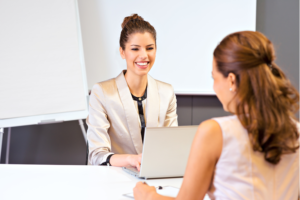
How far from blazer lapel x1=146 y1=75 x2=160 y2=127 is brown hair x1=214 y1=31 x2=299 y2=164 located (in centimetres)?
111

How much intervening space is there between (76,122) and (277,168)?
2374mm

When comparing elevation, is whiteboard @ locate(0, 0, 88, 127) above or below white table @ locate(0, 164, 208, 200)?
above

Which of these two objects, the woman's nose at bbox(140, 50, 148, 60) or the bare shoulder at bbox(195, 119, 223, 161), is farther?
the woman's nose at bbox(140, 50, 148, 60)

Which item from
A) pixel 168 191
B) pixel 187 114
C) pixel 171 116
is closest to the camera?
pixel 168 191

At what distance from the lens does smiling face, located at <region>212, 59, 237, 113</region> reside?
2.52 ft

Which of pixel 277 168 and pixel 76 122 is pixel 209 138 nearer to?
pixel 277 168

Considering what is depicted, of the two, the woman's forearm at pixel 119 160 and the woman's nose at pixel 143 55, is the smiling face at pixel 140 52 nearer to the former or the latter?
the woman's nose at pixel 143 55

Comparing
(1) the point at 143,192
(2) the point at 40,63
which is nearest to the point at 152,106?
(1) the point at 143,192

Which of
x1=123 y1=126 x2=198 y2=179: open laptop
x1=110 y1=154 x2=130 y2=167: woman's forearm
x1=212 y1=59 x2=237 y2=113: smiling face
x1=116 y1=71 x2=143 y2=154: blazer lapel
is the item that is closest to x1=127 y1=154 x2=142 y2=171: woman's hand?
x1=110 y1=154 x2=130 y2=167: woman's forearm

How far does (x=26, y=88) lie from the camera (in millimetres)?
2344

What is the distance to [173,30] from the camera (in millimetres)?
2707

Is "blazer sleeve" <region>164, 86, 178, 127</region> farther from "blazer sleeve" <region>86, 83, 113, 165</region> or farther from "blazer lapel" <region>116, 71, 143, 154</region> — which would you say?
"blazer sleeve" <region>86, 83, 113, 165</region>

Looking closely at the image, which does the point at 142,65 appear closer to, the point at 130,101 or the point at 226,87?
the point at 130,101

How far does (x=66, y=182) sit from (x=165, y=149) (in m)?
0.44
